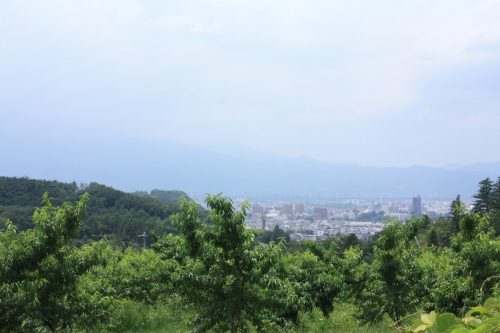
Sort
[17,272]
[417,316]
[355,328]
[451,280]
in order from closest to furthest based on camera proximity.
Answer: [417,316] < [17,272] < [451,280] < [355,328]

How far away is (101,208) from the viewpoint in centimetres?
6750

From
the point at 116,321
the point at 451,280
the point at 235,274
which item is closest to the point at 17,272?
the point at 235,274

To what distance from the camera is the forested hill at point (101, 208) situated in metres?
53.5

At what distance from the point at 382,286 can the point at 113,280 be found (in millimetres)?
11029

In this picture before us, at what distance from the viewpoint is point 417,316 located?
1566 millimetres

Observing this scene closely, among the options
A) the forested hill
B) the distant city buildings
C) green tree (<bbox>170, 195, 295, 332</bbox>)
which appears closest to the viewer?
green tree (<bbox>170, 195, 295, 332</bbox>)

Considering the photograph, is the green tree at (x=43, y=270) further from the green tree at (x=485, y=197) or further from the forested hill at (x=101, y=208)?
the green tree at (x=485, y=197)

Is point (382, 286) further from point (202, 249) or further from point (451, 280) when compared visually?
A: point (202, 249)

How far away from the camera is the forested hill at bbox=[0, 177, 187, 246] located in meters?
53.5

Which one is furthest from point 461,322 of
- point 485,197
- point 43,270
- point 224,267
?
point 485,197

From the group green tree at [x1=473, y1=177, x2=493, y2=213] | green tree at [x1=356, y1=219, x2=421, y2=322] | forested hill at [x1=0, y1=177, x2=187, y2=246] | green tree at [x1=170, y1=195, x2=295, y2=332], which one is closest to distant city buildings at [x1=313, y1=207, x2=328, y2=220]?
forested hill at [x1=0, y1=177, x2=187, y2=246]

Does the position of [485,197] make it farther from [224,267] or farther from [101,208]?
[224,267]

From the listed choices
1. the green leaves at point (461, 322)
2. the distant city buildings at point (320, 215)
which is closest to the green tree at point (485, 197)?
the green leaves at point (461, 322)

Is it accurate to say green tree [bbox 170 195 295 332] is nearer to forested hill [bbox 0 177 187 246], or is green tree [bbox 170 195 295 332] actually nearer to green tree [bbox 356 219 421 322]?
green tree [bbox 356 219 421 322]
